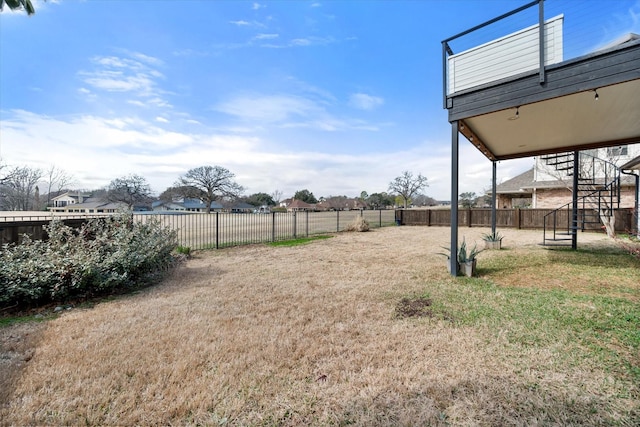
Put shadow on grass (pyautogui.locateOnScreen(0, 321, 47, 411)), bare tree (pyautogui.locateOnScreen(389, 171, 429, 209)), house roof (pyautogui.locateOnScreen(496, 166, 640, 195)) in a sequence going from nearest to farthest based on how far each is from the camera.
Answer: shadow on grass (pyautogui.locateOnScreen(0, 321, 47, 411))
house roof (pyautogui.locateOnScreen(496, 166, 640, 195))
bare tree (pyautogui.locateOnScreen(389, 171, 429, 209))

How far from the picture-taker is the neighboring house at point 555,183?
550 inches

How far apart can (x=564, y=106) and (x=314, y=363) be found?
573cm

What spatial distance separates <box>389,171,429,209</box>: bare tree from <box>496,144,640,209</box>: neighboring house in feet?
47.2

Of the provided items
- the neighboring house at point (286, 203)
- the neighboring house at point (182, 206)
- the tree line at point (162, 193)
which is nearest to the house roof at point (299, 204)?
the neighboring house at point (286, 203)

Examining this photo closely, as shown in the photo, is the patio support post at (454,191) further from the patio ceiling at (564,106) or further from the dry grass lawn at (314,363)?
the dry grass lawn at (314,363)

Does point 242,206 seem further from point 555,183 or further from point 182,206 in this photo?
point 555,183

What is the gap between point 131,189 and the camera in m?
43.0

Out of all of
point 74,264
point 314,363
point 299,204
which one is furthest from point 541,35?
point 299,204

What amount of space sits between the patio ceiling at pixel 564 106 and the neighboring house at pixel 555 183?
17.5ft

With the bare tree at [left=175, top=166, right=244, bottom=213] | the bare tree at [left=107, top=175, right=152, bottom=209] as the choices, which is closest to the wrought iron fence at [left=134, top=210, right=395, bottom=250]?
the bare tree at [left=175, top=166, right=244, bottom=213]

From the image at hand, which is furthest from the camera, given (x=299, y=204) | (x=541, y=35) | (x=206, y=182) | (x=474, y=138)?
(x=299, y=204)

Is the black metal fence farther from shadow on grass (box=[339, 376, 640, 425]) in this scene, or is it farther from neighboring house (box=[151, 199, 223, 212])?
neighboring house (box=[151, 199, 223, 212])

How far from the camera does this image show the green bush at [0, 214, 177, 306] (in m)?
3.47

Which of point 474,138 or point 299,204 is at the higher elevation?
point 474,138
